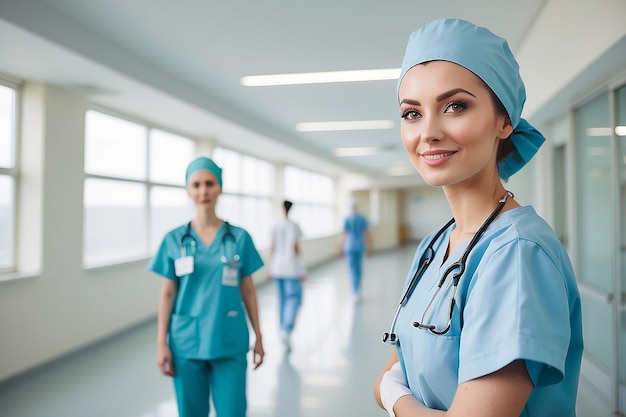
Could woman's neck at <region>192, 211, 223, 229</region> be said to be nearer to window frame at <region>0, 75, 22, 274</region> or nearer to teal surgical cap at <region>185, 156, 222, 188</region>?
teal surgical cap at <region>185, 156, 222, 188</region>

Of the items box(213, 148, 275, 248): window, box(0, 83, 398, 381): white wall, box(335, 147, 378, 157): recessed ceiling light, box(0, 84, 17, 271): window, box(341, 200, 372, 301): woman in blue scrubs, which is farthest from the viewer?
box(335, 147, 378, 157): recessed ceiling light

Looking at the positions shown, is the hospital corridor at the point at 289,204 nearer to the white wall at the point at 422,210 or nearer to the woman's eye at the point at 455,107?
the woman's eye at the point at 455,107

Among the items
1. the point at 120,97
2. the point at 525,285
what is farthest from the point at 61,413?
the point at 525,285

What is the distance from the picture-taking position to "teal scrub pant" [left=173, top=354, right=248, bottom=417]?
2010 mm

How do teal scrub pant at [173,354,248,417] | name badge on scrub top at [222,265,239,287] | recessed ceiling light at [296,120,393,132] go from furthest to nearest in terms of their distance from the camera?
recessed ceiling light at [296,120,393,132] → name badge on scrub top at [222,265,239,287] → teal scrub pant at [173,354,248,417]

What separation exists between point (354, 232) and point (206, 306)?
551 cm

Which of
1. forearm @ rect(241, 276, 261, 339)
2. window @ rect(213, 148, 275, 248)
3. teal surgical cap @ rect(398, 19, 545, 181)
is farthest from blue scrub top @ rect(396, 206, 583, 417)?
window @ rect(213, 148, 275, 248)

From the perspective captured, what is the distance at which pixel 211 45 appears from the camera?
12.3 feet

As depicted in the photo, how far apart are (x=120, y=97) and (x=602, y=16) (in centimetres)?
422

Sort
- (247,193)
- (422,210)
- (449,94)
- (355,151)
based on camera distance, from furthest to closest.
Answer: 1. (422,210)
2. (355,151)
3. (247,193)
4. (449,94)

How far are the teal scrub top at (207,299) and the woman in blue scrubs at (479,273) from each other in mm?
1266

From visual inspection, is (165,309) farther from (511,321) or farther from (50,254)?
(50,254)

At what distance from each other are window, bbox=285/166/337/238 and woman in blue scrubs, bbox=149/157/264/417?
8.20 meters

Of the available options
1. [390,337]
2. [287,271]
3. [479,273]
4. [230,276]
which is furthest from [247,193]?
[479,273]
